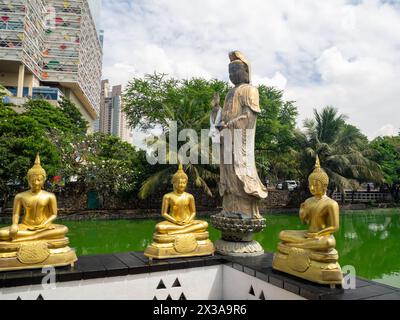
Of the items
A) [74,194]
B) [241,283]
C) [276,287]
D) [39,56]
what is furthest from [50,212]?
[39,56]

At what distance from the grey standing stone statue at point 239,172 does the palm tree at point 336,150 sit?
13.4 metres

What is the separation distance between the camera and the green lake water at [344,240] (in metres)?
6.98

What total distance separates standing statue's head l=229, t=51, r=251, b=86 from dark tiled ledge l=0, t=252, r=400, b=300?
263 cm

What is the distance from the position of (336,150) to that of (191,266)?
15.7 meters

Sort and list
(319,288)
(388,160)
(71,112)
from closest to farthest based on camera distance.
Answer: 1. (319,288)
2. (388,160)
3. (71,112)

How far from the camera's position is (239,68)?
4805 millimetres

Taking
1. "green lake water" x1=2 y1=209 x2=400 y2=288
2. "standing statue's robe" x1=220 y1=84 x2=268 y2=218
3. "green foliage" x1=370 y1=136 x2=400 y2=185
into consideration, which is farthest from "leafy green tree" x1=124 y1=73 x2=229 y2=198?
"green foliage" x1=370 y1=136 x2=400 y2=185

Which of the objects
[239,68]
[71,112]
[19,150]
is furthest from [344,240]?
[71,112]

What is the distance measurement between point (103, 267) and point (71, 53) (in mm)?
36502

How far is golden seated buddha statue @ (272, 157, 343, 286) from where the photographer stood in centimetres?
305

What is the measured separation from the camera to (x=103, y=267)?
371 cm

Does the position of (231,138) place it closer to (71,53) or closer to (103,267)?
(103,267)

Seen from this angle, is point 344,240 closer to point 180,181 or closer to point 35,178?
point 180,181

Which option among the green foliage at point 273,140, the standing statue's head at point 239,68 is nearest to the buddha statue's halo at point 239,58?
the standing statue's head at point 239,68
